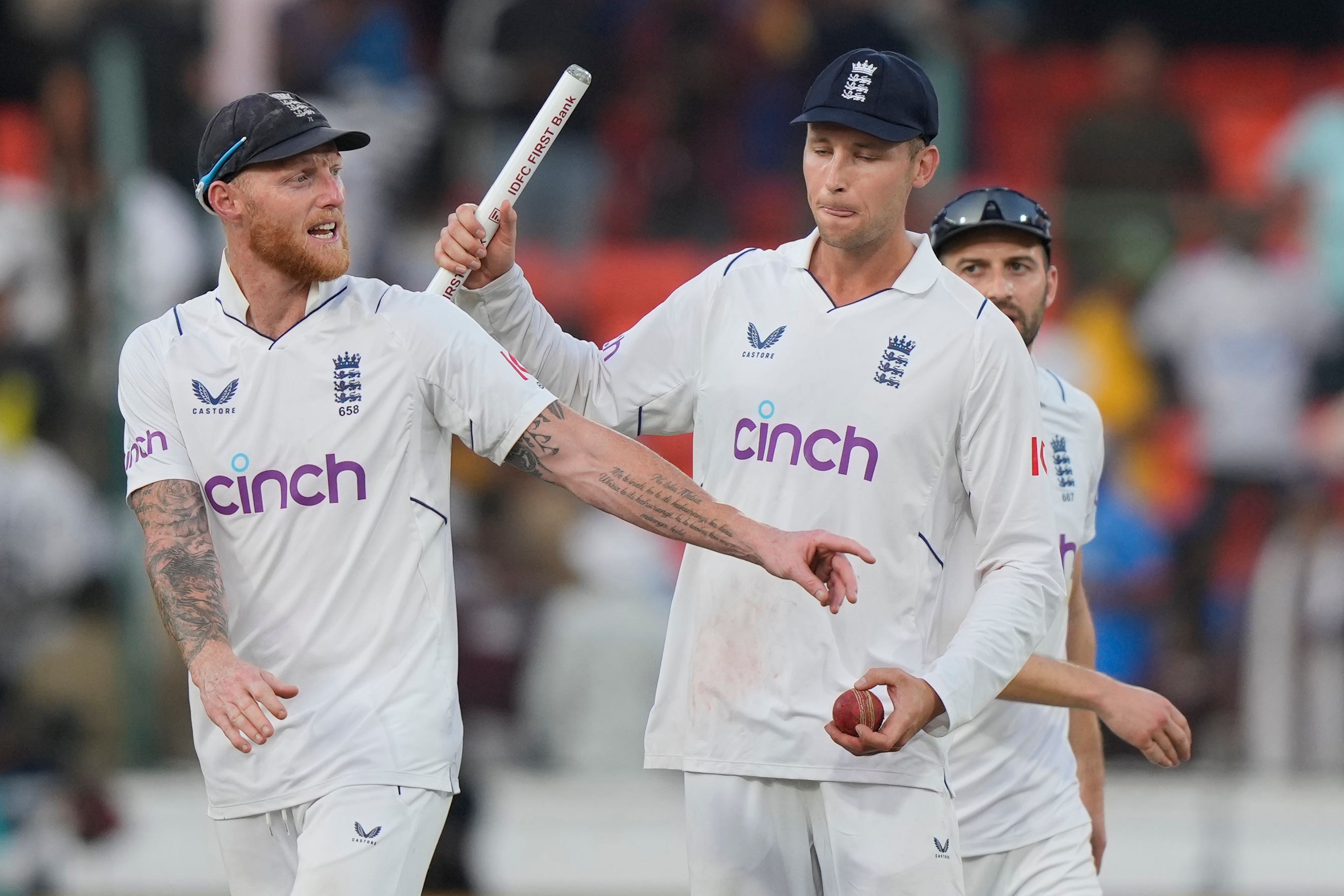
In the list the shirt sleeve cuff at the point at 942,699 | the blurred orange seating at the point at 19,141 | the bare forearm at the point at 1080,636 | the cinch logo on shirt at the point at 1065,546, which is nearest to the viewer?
the shirt sleeve cuff at the point at 942,699

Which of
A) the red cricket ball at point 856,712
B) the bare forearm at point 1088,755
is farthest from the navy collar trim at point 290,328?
the bare forearm at point 1088,755

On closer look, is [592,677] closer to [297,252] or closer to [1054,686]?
[1054,686]

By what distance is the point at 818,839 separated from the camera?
5.18m

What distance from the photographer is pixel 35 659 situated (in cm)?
1020

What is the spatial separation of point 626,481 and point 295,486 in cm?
82

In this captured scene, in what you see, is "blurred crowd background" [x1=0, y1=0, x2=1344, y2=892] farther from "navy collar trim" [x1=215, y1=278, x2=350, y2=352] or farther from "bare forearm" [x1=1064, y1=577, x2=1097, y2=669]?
"navy collar trim" [x1=215, y1=278, x2=350, y2=352]

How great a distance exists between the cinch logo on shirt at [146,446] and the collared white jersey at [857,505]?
1.41 metres

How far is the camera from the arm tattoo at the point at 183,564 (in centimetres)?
481

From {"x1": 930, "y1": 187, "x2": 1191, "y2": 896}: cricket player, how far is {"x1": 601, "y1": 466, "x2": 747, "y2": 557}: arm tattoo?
0.92 meters

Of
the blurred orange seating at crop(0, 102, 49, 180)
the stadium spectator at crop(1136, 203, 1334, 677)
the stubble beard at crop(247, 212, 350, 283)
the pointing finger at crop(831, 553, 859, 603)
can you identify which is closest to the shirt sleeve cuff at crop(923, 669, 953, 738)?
the pointing finger at crop(831, 553, 859, 603)

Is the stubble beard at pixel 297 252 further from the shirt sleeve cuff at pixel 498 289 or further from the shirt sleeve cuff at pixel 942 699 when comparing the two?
the shirt sleeve cuff at pixel 942 699

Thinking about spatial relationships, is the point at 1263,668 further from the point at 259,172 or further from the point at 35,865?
the point at 259,172

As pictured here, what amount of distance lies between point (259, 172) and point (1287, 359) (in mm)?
7888

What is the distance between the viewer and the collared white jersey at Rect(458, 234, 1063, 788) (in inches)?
201
